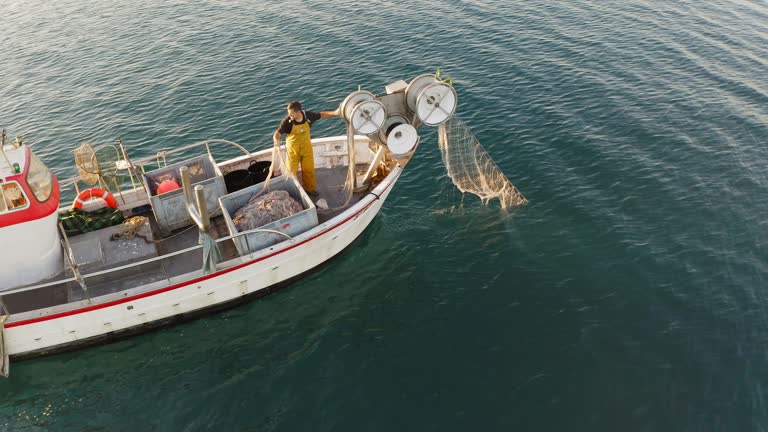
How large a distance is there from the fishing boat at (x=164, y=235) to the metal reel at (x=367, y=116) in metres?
0.03

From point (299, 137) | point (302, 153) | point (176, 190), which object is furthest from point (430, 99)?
point (176, 190)

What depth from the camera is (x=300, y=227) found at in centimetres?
1361

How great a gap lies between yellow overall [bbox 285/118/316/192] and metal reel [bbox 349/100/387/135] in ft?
4.65

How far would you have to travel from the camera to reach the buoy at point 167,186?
46.2 ft

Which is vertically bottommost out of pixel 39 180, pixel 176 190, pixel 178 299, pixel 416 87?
pixel 178 299

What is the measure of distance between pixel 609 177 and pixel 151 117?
1932 centimetres

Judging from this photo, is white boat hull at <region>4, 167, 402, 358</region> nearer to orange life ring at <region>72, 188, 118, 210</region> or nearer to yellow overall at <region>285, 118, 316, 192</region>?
yellow overall at <region>285, 118, 316, 192</region>

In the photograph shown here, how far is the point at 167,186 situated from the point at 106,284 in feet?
9.74

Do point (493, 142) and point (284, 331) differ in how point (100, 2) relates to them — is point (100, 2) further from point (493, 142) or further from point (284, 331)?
point (284, 331)

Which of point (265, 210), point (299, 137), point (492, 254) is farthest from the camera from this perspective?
point (492, 254)

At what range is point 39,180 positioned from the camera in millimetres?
12445

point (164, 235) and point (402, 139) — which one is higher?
point (402, 139)

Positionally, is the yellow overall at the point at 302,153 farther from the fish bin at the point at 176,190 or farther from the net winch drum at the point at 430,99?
the net winch drum at the point at 430,99

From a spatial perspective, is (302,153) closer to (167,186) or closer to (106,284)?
(167,186)
